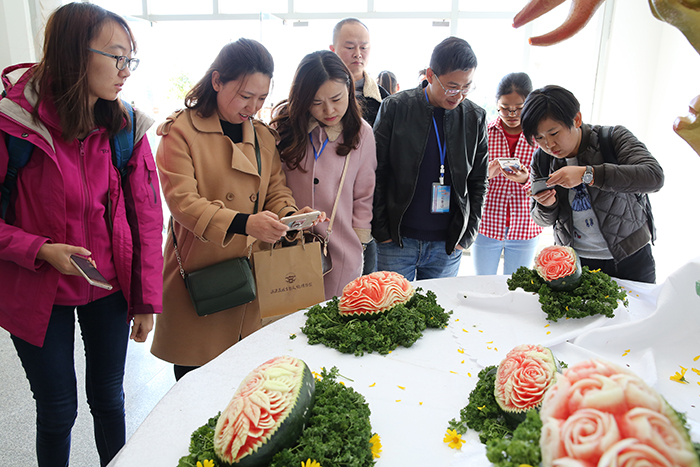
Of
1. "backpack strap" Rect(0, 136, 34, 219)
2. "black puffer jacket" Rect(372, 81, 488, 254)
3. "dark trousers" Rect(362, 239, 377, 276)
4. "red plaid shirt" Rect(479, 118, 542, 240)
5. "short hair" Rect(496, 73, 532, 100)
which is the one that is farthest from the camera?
"red plaid shirt" Rect(479, 118, 542, 240)

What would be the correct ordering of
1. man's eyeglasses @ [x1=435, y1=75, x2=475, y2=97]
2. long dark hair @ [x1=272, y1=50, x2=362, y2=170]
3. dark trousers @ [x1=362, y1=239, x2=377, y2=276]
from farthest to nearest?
dark trousers @ [x1=362, y1=239, x2=377, y2=276], man's eyeglasses @ [x1=435, y1=75, x2=475, y2=97], long dark hair @ [x1=272, y1=50, x2=362, y2=170]

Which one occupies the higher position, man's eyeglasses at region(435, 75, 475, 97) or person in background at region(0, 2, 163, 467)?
man's eyeglasses at region(435, 75, 475, 97)

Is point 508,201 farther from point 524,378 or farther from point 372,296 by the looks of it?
point 524,378

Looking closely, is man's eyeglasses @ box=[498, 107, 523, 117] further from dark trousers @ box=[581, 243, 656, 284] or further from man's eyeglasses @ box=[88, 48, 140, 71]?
man's eyeglasses @ box=[88, 48, 140, 71]

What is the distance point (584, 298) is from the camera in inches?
62.3

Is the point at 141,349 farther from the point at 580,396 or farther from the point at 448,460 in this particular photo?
the point at 580,396

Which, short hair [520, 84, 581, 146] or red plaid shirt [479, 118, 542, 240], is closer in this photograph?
short hair [520, 84, 581, 146]

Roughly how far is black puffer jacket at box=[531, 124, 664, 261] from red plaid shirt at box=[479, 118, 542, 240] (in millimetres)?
733

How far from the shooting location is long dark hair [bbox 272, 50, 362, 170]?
1889 millimetres

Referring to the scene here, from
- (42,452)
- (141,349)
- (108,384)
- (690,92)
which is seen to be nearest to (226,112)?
(108,384)

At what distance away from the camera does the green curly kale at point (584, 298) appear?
1528mm

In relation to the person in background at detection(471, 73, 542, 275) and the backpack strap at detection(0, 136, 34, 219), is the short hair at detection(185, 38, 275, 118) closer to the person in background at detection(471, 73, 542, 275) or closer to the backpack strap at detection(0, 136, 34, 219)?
the backpack strap at detection(0, 136, 34, 219)

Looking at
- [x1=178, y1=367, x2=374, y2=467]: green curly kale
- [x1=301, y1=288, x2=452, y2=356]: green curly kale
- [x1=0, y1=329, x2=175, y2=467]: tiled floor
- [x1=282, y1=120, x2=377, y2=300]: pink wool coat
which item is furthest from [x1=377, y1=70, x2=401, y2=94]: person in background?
[x1=178, y1=367, x2=374, y2=467]: green curly kale

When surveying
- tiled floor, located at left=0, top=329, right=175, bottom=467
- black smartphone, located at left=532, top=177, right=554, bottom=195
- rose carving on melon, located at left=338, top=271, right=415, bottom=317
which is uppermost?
black smartphone, located at left=532, top=177, right=554, bottom=195
